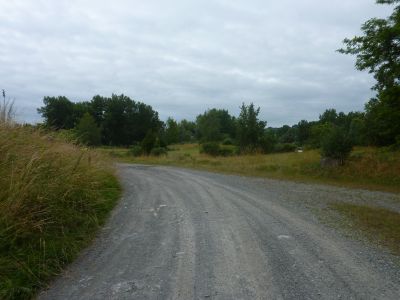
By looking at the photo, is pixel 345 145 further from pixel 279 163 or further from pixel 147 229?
pixel 147 229

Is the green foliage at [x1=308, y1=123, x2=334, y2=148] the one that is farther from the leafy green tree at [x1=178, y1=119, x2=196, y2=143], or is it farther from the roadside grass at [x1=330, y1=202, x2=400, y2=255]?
the leafy green tree at [x1=178, y1=119, x2=196, y2=143]

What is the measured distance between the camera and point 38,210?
637 centimetres

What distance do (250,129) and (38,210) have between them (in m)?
34.3

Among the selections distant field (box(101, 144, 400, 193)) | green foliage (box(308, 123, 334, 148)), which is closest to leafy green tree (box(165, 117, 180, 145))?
green foliage (box(308, 123, 334, 148))

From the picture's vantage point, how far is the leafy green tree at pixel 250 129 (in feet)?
131

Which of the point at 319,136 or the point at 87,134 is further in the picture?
the point at 319,136

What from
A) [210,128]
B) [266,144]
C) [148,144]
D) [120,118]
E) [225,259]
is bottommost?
[225,259]

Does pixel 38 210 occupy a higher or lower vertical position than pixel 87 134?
lower

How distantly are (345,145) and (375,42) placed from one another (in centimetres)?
578

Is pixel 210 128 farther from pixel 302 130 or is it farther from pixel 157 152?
pixel 157 152

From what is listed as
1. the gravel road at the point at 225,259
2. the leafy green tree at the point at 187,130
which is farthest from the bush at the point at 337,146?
the leafy green tree at the point at 187,130

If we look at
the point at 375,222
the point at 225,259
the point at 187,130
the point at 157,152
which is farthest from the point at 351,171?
the point at 187,130

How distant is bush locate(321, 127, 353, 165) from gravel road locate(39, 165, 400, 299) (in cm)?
1210

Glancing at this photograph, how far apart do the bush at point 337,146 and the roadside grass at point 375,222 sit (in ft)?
34.1
